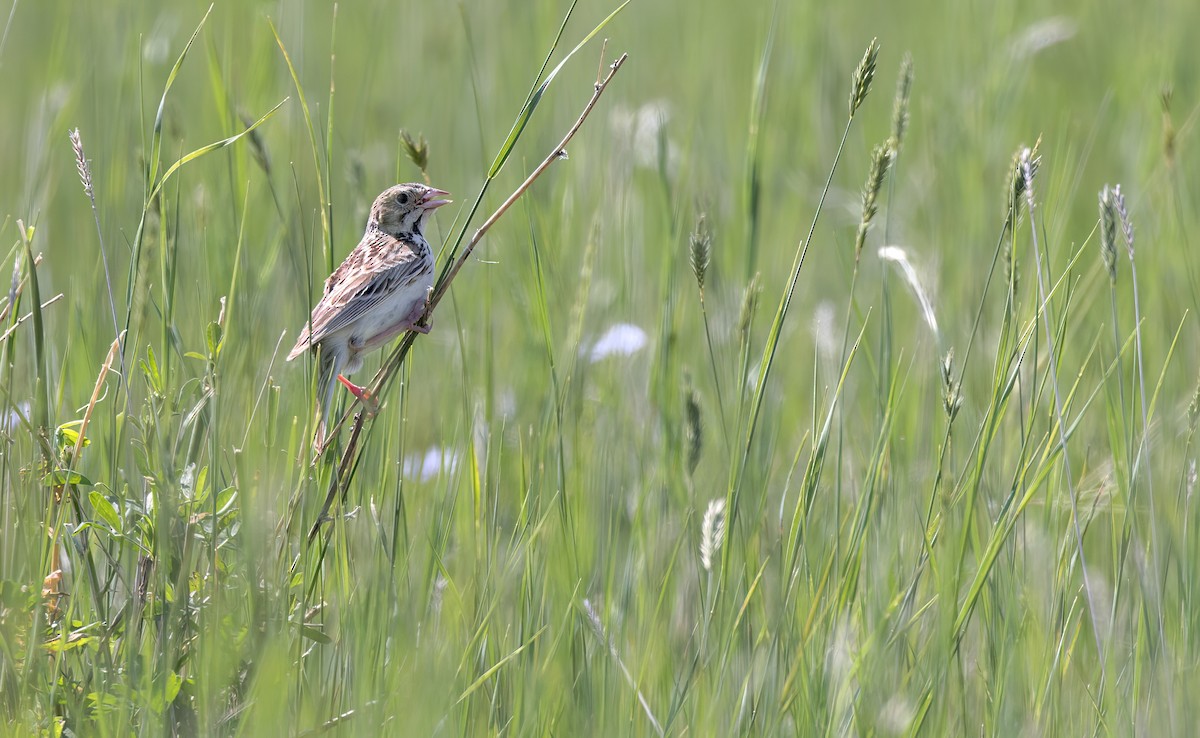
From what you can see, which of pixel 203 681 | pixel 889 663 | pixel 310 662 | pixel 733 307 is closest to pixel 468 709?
pixel 310 662

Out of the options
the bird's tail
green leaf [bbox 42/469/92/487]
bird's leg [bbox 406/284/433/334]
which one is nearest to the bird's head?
bird's leg [bbox 406/284/433/334]

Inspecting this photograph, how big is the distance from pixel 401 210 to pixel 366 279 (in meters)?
0.51

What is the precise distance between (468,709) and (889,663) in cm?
109

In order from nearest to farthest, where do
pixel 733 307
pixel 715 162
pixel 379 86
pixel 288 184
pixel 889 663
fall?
pixel 889 663 → pixel 733 307 → pixel 288 184 → pixel 715 162 → pixel 379 86

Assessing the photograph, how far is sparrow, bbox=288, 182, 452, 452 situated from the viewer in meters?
3.99

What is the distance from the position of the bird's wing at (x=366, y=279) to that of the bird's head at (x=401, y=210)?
0.05 meters

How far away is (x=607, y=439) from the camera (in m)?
4.23

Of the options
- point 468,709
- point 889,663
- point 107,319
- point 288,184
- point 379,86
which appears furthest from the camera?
point 379,86

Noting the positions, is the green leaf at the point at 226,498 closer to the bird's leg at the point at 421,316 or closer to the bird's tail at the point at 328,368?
the bird's leg at the point at 421,316

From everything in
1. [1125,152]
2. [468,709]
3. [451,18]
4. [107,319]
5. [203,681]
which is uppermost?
[451,18]

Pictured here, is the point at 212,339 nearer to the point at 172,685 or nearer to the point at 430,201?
the point at 172,685

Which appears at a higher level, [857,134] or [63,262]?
[857,134]

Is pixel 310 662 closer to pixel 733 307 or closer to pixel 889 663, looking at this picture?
pixel 889 663

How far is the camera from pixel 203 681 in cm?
264
